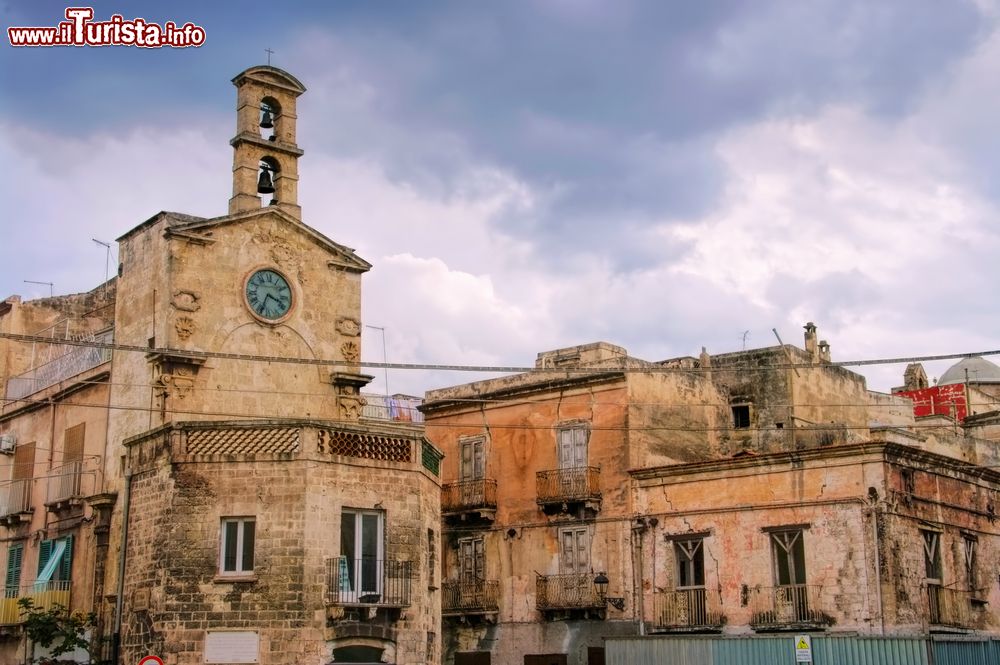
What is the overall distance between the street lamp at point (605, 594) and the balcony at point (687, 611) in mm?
1033

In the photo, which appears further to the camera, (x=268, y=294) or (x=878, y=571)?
(x=268, y=294)

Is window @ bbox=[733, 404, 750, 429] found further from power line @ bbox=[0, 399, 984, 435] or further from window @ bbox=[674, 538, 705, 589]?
window @ bbox=[674, 538, 705, 589]

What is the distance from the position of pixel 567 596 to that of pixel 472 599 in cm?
344

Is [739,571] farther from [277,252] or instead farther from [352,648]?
[277,252]

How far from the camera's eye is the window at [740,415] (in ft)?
137

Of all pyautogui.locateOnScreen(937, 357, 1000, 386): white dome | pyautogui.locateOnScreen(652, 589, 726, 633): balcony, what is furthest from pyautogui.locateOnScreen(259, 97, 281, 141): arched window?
pyautogui.locateOnScreen(937, 357, 1000, 386): white dome

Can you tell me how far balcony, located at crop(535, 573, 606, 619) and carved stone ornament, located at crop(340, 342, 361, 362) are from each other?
27.1 ft

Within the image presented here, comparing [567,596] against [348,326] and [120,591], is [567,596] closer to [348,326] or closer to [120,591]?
[348,326]

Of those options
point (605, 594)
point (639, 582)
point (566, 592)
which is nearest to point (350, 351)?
point (566, 592)

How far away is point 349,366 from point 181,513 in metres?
10.2

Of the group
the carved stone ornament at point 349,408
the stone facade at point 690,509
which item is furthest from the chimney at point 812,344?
the carved stone ornament at point 349,408

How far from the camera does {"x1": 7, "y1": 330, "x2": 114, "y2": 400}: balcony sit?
35438 mm

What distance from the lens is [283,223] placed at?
115ft

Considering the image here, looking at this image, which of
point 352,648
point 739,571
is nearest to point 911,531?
point 739,571
